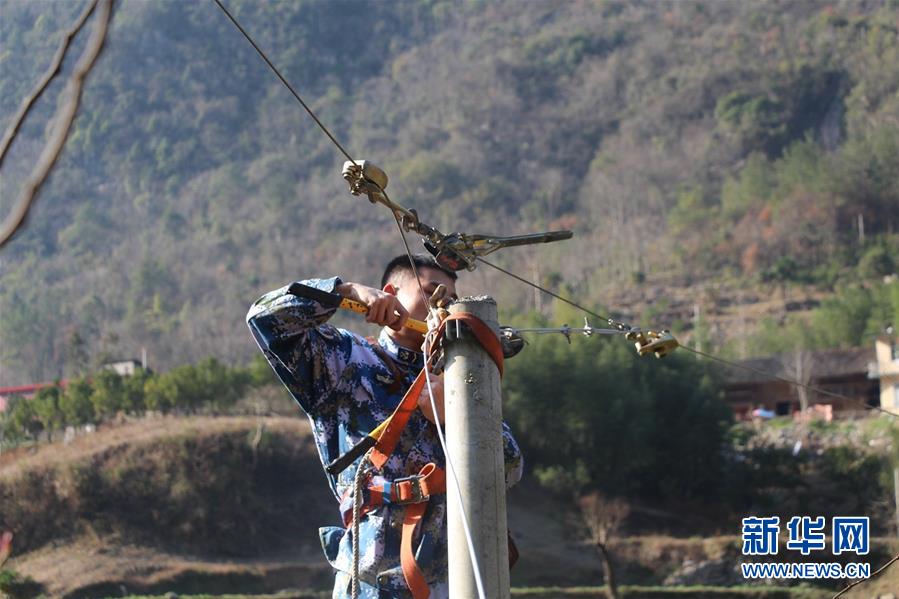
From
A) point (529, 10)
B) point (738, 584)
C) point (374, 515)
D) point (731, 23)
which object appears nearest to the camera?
point (374, 515)

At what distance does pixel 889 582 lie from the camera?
22094 mm

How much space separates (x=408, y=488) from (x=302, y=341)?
0.51m

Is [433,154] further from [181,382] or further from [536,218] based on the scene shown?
[181,382]

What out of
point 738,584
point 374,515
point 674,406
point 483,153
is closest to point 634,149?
point 483,153

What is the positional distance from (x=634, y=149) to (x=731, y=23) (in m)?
18.8

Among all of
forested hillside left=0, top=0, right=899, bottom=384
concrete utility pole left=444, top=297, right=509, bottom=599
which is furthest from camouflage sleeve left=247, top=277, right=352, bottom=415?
forested hillside left=0, top=0, right=899, bottom=384

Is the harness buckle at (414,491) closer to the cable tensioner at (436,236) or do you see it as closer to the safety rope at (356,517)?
the safety rope at (356,517)

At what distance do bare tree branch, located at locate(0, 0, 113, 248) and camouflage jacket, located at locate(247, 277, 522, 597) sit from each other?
208cm

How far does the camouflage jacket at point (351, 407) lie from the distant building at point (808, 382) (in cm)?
3811

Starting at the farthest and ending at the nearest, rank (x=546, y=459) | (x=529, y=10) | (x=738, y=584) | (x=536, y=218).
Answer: (x=529, y=10), (x=536, y=218), (x=546, y=459), (x=738, y=584)

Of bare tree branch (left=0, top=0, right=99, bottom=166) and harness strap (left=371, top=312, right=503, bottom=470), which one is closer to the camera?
bare tree branch (left=0, top=0, right=99, bottom=166)

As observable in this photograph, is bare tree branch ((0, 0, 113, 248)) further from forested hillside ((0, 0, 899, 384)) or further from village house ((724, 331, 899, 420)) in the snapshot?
forested hillside ((0, 0, 899, 384))

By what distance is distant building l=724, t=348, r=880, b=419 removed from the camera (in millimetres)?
41781

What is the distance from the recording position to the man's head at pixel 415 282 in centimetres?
392
